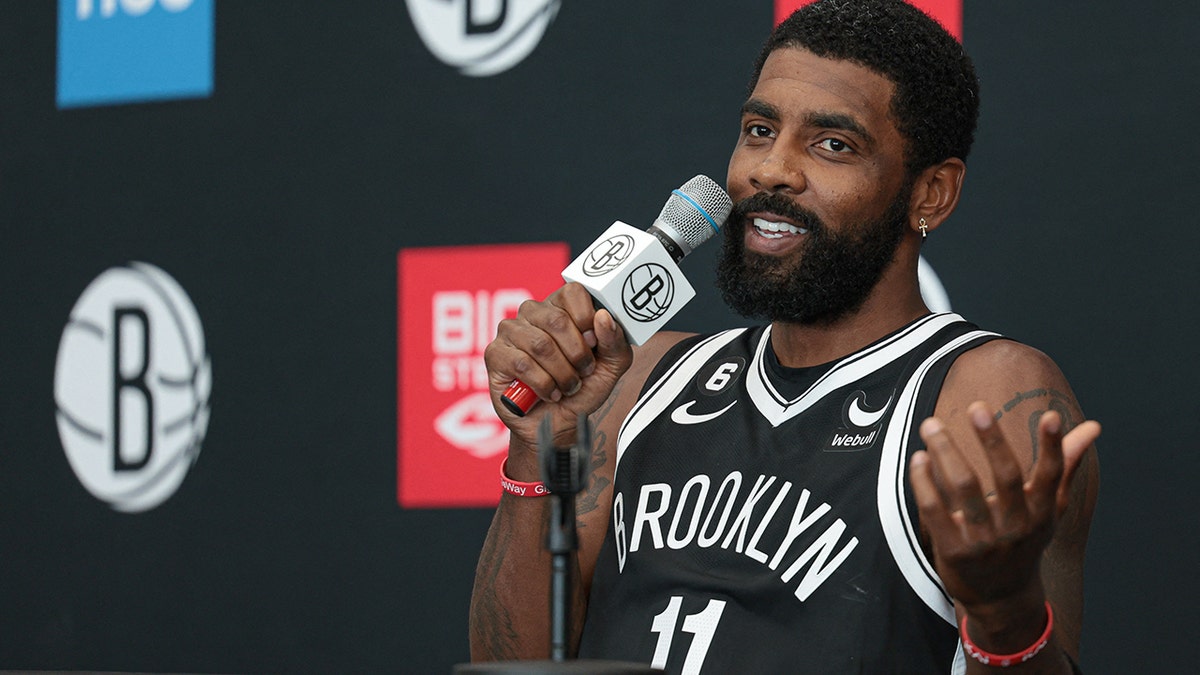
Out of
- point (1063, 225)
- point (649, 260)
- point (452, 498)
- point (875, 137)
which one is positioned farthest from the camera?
point (452, 498)

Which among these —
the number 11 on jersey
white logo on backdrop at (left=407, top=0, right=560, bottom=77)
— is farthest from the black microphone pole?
white logo on backdrop at (left=407, top=0, right=560, bottom=77)

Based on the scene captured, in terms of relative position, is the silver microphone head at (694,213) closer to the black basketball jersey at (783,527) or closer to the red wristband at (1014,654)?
the black basketball jersey at (783,527)

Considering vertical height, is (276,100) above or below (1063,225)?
above

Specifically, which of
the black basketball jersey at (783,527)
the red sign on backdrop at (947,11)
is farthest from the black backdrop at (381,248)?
the black basketball jersey at (783,527)

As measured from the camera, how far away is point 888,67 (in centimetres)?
140

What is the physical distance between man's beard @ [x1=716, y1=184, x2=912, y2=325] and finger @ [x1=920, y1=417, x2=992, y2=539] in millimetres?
509

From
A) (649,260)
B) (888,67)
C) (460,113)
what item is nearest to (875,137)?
(888,67)

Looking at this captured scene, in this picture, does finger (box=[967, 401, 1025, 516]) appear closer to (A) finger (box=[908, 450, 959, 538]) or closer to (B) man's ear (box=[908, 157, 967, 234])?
(A) finger (box=[908, 450, 959, 538])

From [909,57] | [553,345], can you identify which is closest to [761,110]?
[909,57]

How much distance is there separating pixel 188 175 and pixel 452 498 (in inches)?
26.0

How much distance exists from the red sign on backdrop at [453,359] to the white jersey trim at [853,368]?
57 cm

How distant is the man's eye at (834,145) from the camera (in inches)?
54.6

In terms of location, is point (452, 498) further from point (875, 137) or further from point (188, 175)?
point (875, 137)

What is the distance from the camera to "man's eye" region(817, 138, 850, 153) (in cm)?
139
